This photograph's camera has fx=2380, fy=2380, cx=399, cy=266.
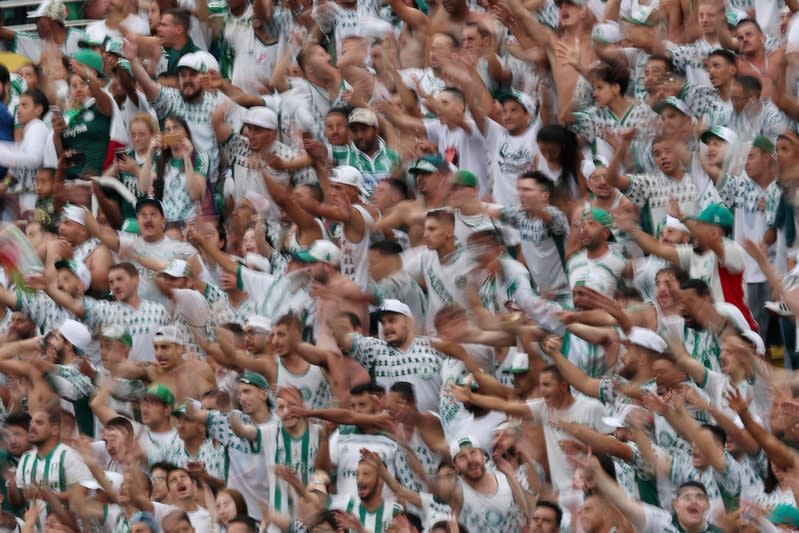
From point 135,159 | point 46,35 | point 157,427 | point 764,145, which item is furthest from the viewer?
point 46,35

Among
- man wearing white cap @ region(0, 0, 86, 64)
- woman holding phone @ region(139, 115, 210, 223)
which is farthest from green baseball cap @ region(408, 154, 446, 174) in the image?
man wearing white cap @ region(0, 0, 86, 64)

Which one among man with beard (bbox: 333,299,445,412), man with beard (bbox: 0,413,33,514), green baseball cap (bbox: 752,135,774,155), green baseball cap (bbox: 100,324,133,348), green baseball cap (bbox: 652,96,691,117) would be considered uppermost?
green baseball cap (bbox: 752,135,774,155)

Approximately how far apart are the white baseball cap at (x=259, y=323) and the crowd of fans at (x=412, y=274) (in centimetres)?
1

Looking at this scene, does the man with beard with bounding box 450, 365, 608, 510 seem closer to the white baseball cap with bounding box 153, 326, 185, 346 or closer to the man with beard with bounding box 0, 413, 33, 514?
the white baseball cap with bounding box 153, 326, 185, 346

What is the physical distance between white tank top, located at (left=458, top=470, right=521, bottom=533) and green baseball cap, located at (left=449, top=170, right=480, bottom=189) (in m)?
2.33

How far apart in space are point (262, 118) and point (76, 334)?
72.7 inches

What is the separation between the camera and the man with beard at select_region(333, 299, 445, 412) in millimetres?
12516

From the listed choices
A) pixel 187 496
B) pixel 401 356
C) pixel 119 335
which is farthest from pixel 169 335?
pixel 401 356

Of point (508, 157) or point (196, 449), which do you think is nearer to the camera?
point (196, 449)

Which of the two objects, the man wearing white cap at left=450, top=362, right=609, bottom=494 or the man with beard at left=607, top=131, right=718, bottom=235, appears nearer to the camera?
the man wearing white cap at left=450, top=362, right=609, bottom=494

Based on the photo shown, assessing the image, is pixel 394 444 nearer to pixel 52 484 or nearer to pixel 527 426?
pixel 527 426

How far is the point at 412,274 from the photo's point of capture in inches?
517

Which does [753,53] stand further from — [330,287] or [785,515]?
[785,515]

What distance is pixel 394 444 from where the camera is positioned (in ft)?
39.4
